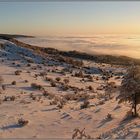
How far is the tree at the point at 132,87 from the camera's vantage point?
14977mm

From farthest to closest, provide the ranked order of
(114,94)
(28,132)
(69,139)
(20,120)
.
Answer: (114,94)
(20,120)
(28,132)
(69,139)

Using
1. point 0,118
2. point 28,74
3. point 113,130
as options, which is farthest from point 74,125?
point 28,74

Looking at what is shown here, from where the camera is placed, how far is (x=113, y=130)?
40.8ft

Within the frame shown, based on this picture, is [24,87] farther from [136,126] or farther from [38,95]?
[136,126]

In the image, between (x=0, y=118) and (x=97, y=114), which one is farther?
(x=97, y=114)

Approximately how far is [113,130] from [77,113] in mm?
3017

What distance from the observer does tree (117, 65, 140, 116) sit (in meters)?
15.0

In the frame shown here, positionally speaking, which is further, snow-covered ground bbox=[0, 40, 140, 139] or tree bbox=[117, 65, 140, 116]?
tree bbox=[117, 65, 140, 116]

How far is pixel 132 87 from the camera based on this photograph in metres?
15.0

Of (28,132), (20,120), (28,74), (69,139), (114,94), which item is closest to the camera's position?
(69,139)

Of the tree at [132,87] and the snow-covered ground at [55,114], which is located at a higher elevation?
the tree at [132,87]

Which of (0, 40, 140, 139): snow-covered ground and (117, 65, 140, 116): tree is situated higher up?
(117, 65, 140, 116): tree

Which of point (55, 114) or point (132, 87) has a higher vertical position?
point (132, 87)

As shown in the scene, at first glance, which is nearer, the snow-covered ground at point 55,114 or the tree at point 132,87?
the snow-covered ground at point 55,114
